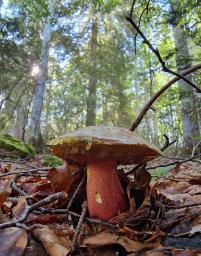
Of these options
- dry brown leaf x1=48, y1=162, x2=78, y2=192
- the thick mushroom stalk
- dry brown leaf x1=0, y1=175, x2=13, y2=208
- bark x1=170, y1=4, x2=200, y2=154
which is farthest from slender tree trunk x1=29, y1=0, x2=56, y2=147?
the thick mushroom stalk

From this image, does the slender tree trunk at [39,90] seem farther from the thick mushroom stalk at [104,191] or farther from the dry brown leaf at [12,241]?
the dry brown leaf at [12,241]

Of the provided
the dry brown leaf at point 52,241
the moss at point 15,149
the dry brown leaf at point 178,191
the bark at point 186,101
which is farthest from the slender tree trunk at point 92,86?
the dry brown leaf at point 52,241

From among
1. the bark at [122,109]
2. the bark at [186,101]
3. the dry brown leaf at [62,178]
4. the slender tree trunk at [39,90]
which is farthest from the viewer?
the bark at [122,109]

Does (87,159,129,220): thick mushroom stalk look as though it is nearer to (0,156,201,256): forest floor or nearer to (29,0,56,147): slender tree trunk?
(0,156,201,256): forest floor

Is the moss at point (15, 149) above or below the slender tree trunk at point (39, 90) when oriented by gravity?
below

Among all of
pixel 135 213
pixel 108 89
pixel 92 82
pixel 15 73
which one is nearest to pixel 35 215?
pixel 135 213

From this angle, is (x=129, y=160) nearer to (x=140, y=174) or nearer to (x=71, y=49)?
(x=140, y=174)
